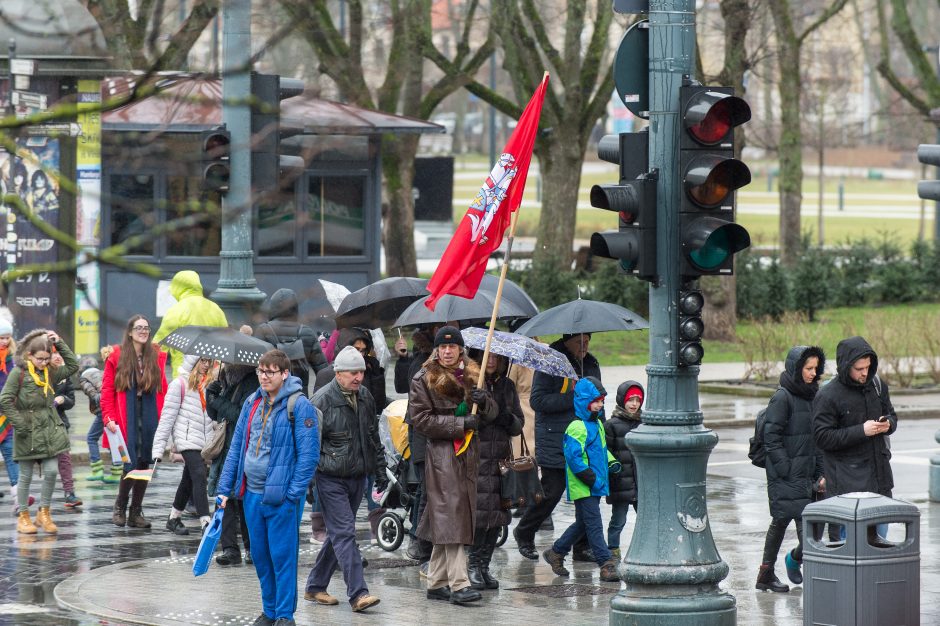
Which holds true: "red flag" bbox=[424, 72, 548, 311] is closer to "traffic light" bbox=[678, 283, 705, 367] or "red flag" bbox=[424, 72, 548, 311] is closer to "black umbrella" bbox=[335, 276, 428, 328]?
"traffic light" bbox=[678, 283, 705, 367]

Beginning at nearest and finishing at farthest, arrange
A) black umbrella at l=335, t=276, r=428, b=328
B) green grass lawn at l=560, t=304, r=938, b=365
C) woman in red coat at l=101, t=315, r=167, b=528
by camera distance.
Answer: woman in red coat at l=101, t=315, r=167, b=528 < black umbrella at l=335, t=276, r=428, b=328 < green grass lawn at l=560, t=304, r=938, b=365

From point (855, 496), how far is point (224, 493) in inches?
146

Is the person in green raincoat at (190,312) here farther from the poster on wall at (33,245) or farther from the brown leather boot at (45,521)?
A: the poster on wall at (33,245)

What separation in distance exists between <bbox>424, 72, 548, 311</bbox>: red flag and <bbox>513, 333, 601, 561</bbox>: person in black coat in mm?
1359

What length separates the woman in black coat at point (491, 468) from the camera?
11.0 metres

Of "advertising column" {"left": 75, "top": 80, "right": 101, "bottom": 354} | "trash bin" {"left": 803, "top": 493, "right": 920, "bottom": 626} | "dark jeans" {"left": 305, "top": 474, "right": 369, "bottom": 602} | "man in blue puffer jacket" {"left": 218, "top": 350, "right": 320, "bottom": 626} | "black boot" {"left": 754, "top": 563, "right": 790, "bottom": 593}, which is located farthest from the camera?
"advertising column" {"left": 75, "top": 80, "right": 101, "bottom": 354}

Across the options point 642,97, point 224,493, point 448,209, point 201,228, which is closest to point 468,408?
point 224,493

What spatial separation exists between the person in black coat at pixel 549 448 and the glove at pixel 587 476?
17.5 inches

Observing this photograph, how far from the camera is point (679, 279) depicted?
29.8 feet

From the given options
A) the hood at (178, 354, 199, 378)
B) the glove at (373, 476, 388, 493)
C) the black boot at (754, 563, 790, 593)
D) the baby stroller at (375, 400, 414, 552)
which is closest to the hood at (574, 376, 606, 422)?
the baby stroller at (375, 400, 414, 552)

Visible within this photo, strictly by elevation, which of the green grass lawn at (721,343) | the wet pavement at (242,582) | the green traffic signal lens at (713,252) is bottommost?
the wet pavement at (242,582)

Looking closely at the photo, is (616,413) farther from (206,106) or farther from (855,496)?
(206,106)

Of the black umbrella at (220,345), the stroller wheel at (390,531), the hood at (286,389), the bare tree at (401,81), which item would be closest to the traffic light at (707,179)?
the hood at (286,389)

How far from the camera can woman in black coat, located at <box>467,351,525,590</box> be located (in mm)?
10961
